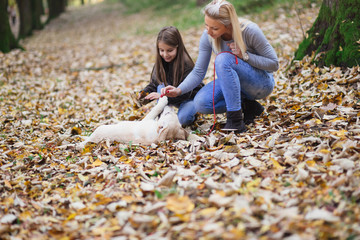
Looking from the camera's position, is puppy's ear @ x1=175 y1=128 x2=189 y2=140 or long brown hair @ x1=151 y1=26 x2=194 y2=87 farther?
long brown hair @ x1=151 y1=26 x2=194 y2=87

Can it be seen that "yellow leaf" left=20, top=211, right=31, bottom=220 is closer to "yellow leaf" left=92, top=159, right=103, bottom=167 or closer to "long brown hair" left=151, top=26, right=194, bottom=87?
"yellow leaf" left=92, top=159, right=103, bottom=167

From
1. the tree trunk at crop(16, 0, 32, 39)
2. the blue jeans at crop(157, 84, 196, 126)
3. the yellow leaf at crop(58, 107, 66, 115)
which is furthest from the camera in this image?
the tree trunk at crop(16, 0, 32, 39)

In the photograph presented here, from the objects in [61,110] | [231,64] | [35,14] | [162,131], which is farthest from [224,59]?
[35,14]

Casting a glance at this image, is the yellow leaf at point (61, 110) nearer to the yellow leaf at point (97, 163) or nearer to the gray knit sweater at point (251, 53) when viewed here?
the yellow leaf at point (97, 163)

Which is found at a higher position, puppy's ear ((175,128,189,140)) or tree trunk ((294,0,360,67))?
tree trunk ((294,0,360,67))

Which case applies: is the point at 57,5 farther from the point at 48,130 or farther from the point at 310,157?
the point at 310,157

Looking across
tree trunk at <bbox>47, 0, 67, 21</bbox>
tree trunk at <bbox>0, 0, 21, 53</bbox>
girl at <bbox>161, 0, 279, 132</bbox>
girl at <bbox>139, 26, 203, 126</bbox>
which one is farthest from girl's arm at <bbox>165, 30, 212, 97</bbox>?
tree trunk at <bbox>47, 0, 67, 21</bbox>

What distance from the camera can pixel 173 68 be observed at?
3.74 metres

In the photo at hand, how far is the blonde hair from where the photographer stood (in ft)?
9.92

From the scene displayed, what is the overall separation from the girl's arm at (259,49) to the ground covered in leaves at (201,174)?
0.61 metres

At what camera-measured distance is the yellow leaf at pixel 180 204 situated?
2068mm

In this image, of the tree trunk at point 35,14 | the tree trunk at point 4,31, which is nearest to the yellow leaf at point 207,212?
the tree trunk at point 4,31

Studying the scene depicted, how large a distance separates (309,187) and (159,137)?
5.09ft

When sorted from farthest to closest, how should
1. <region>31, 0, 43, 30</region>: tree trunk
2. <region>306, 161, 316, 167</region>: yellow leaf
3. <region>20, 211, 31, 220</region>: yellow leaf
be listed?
<region>31, 0, 43, 30</region>: tree trunk → <region>306, 161, 316, 167</region>: yellow leaf → <region>20, 211, 31, 220</region>: yellow leaf
